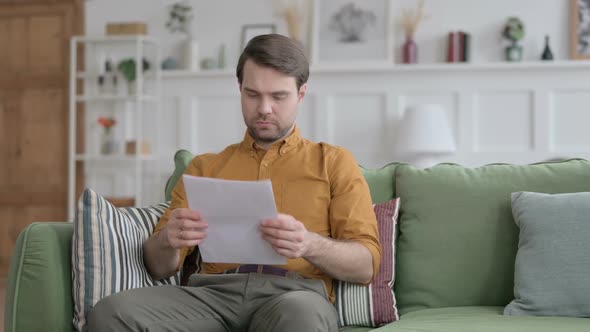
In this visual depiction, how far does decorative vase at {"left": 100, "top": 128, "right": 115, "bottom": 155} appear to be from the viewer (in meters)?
5.93

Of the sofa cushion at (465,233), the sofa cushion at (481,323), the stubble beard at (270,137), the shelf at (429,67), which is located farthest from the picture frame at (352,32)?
the sofa cushion at (481,323)

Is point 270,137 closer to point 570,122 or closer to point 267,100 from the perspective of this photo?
point 267,100

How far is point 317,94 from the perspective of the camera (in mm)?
5641

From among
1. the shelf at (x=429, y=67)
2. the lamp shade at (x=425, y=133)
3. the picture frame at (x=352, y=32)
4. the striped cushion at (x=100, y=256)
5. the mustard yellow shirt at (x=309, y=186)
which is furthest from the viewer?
the picture frame at (x=352, y=32)

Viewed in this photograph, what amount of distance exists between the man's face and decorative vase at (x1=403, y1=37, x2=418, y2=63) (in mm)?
3262

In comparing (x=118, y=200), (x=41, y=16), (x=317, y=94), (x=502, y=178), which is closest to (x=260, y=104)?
(x=502, y=178)

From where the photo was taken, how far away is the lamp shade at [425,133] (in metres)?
5.08

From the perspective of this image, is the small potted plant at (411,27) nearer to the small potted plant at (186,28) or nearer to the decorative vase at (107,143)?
the small potted plant at (186,28)

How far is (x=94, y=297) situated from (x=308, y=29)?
3938 millimetres

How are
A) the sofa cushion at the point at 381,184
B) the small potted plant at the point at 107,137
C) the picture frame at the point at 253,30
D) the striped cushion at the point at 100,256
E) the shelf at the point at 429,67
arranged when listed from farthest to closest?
the small potted plant at the point at 107,137 → the picture frame at the point at 253,30 → the shelf at the point at 429,67 → the sofa cushion at the point at 381,184 → the striped cushion at the point at 100,256

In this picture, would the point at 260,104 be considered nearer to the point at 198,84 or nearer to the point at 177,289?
the point at 177,289

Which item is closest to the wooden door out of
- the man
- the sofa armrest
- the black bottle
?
the black bottle

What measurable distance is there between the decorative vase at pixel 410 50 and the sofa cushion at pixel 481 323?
343 centimetres

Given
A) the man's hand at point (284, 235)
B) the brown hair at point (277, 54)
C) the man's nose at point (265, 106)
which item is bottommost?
the man's hand at point (284, 235)
